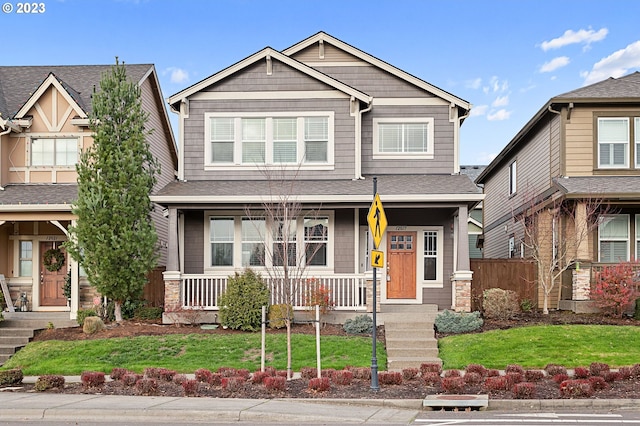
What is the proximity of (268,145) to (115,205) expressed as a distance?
4967 millimetres

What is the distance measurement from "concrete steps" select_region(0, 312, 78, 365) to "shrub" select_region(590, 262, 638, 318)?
1470 cm

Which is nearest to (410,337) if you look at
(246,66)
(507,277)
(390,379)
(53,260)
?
(390,379)

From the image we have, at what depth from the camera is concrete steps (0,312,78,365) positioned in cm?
2050

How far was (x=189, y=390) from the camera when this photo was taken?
14.4 metres

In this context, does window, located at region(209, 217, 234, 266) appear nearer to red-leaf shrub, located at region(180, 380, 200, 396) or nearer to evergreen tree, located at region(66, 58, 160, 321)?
evergreen tree, located at region(66, 58, 160, 321)

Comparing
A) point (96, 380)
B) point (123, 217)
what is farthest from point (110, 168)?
point (96, 380)

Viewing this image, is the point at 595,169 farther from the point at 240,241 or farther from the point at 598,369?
the point at 240,241

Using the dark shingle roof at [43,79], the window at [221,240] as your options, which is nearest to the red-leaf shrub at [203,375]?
the window at [221,240]

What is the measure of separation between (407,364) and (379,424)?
253 inches

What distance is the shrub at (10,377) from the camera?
16.4m

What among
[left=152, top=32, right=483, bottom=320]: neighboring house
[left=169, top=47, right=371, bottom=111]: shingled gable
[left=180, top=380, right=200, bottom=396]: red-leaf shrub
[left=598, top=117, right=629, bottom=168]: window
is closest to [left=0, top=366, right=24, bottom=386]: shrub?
[left=180, top=380, right=200, bottom=396]: red-leaf shrub

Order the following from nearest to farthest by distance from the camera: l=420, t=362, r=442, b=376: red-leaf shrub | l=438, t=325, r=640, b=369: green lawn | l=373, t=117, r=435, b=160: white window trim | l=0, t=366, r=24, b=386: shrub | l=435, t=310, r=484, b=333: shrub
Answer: l=420, t=362, r=442, b=376: red-leaf shrub → l=0, t=366, r=24, b=386: shrub → l=438, t=325, r=640, b=369: green lawn → l=435, t=310, r=484, b=333: shrub → l=373, t=117, r=435, b=160: white window trim

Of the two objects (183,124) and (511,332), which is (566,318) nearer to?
(511,332)

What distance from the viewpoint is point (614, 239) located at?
24.2 meters
